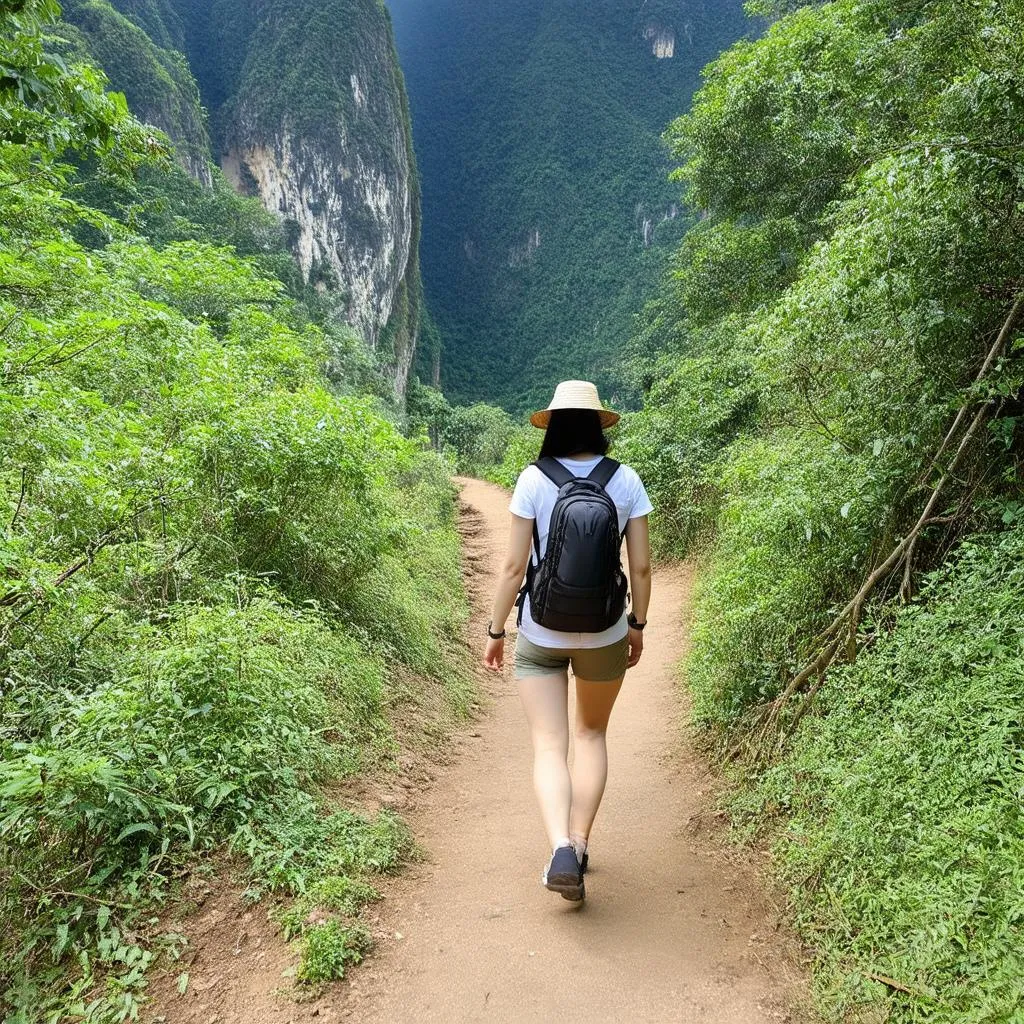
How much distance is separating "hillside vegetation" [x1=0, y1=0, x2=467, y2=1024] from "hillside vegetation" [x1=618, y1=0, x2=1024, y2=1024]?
1675 mm

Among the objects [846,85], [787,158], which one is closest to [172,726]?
[846,85]

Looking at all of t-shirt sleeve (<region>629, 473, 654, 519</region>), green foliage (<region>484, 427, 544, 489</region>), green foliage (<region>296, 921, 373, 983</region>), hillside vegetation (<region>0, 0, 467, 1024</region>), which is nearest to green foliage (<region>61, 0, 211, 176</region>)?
green foliage (<region>484, 427, 544, 489</region>)

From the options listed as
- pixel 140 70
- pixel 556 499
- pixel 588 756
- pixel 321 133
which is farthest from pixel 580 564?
pixel 321 133

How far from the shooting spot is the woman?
2232 mm

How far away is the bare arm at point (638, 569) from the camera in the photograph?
2.30 metres

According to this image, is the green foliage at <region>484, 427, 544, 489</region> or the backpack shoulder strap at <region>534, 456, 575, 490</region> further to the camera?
the green foliage at <region>484, 427, 544, 489</region>

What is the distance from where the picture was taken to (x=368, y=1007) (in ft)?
6.11

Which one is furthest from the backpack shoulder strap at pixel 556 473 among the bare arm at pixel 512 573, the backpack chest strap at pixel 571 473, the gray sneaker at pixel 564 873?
the gray sneaker at pixel 564 873

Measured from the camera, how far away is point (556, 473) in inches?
88.4

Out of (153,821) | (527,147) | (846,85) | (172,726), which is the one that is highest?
(527,147)

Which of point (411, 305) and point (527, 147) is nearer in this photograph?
point (411, 305)

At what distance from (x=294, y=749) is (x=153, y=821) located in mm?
657

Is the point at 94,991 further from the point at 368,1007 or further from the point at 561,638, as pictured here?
the point at 561,638

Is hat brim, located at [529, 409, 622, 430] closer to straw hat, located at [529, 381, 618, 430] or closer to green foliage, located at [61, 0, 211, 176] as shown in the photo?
straw hat, located at [529, 381, 618, 430]
